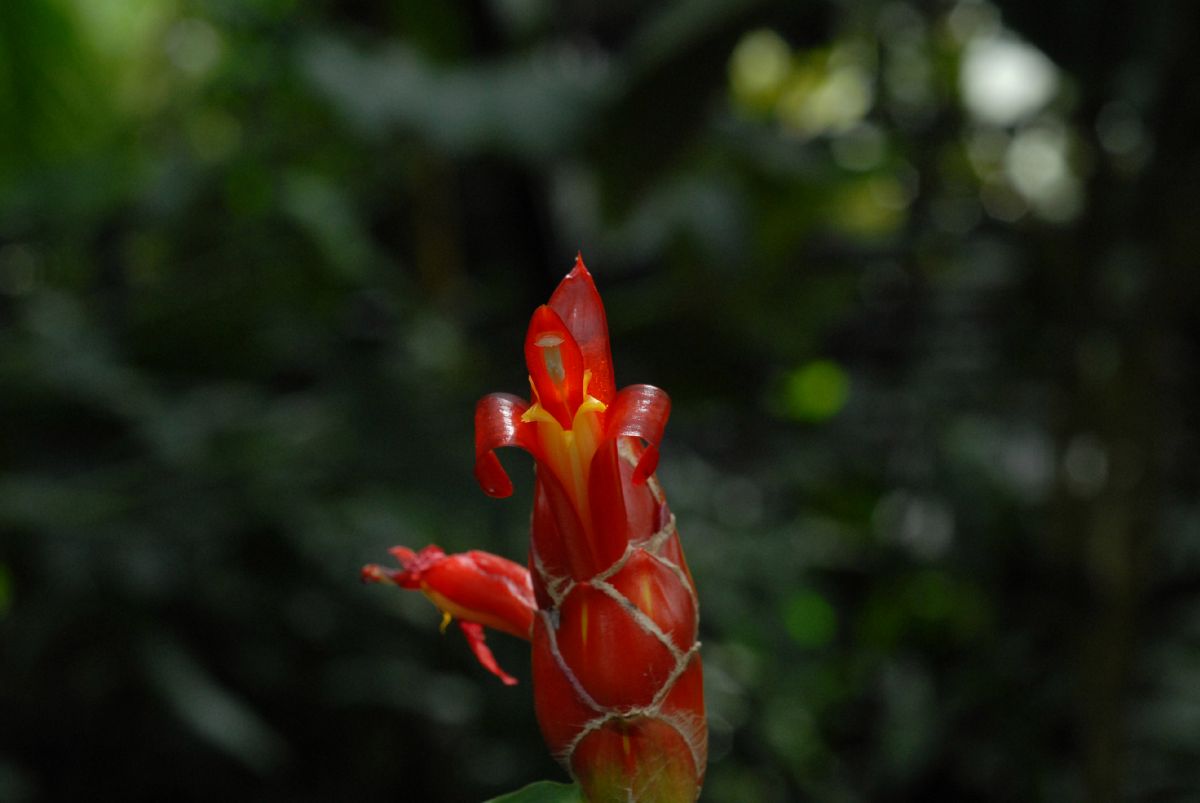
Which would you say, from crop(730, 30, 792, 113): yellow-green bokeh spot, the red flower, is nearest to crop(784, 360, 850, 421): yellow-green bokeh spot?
crop(730, 30, 792, 113): yellow-green bokeh spot

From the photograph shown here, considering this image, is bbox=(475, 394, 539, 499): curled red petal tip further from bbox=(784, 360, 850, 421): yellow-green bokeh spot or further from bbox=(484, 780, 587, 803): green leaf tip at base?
bbox=(784, 360, 850, 421): yellow-green bokeh spot

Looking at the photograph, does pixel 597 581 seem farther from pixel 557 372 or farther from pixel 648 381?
pixel 648 381

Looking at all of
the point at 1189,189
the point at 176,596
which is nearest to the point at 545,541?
the point at 1189,189

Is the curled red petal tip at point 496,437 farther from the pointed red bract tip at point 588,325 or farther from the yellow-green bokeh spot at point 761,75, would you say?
the yellow-green bokeh spot at point 761,75

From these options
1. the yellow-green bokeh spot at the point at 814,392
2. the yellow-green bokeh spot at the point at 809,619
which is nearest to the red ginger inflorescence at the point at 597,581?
the yellow-green bokeh spot at the point at 809,619

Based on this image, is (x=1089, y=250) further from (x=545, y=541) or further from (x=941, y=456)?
(x=545, y=541)

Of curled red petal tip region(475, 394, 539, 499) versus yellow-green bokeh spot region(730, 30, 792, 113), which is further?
yellow-green bokeh spot region(730, 30, 792, 113)
